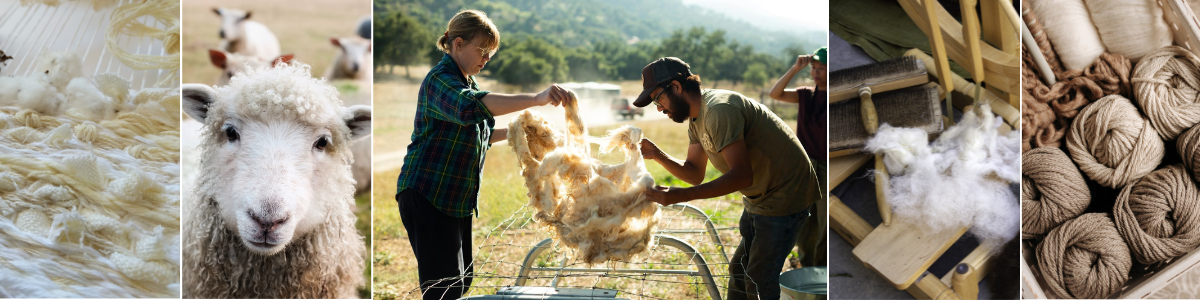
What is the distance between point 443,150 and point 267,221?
82cm

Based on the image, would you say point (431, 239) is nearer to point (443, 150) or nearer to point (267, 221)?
point (443, 150)

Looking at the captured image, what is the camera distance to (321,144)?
98.2 inches

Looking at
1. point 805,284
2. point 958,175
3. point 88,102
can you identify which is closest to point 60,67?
point 88,102

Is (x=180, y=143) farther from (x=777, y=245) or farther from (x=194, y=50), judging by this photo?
(x=777, y=245)

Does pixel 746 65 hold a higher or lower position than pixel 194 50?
higher

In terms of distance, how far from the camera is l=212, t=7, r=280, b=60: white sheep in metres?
2.63

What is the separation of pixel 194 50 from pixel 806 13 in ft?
9.25

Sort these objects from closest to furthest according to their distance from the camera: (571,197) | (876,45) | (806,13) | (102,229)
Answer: (571,197), (876,45), (102,229), (806,13)

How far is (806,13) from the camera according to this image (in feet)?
11.1

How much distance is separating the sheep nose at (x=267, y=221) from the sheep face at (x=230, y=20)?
78 centimetres

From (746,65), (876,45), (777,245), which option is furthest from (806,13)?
(746,65)

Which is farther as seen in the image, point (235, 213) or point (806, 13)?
point (806, 13)

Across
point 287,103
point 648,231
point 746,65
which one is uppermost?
point 746,65

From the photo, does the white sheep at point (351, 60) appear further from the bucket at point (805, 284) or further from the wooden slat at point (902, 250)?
the wooden slat at point (902, 250)
